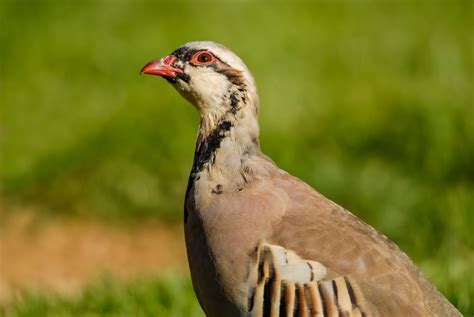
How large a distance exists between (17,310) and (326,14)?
6.00 m

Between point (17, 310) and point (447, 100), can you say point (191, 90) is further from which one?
point (447, 100)

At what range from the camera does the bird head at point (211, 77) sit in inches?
167

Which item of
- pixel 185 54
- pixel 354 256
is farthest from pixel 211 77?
pixel 354 256

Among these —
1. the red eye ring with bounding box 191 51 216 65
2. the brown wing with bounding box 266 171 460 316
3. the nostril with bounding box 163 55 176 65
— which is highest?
the red eye ring with bounding box 191 51 216 65

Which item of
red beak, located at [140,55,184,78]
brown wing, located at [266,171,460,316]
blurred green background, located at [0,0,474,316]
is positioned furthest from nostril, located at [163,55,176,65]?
blurred green background, located at [0,0,474,316]

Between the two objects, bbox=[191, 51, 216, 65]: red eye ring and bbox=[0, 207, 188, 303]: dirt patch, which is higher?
bbox=[191, 51, 216, 65]: red eye ring

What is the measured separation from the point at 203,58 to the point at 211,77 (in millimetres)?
109

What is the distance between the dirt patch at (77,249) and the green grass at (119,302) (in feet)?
4.26

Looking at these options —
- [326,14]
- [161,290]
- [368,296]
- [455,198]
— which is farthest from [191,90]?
[326,14]

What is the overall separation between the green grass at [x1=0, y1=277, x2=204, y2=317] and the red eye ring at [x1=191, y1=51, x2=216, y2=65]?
1.54 meters

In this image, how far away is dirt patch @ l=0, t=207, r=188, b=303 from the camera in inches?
290

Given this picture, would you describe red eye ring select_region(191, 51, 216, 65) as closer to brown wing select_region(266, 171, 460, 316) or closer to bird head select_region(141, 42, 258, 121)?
bird head select_region(141, 42, 258, 121)

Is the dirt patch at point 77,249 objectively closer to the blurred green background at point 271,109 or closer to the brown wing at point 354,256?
the blurred green background at point 271,109

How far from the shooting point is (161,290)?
223 inches
